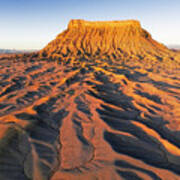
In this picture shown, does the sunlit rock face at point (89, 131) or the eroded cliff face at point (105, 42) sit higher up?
the eroded cliff face at point (105, 42)

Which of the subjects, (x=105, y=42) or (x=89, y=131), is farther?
(x=105, y=42)

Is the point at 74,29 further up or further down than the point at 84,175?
further up

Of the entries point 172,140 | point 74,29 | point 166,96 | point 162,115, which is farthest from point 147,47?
point 172,140

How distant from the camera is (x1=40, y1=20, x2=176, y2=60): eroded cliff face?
14.9m

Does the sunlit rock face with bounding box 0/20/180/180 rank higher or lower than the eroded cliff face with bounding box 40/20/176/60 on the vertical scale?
lower

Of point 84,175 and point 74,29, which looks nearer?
point 84,175

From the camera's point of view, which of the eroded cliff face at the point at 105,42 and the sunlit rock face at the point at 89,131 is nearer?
the sunlit rock face at the point at 89,131

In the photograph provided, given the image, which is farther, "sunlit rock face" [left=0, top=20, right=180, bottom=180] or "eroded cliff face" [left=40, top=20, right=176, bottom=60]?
"eroded cliff face" [left=40, top=20, right=176, bottom=60]

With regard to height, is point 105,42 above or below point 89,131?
above

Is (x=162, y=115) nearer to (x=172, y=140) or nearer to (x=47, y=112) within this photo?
(x=172, y=140)

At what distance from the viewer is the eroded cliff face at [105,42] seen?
14898 mm

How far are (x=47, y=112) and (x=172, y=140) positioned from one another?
2508mm

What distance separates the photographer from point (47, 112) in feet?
11.5

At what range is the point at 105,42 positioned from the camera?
17422 mm
